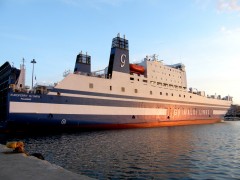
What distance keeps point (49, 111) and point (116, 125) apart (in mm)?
11463

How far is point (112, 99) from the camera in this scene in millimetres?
37750

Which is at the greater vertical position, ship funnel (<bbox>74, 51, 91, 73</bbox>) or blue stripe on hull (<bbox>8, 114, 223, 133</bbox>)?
ship funnel (<bbox>74, 51, 91, 73</bbox>)

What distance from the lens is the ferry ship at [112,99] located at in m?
30.3

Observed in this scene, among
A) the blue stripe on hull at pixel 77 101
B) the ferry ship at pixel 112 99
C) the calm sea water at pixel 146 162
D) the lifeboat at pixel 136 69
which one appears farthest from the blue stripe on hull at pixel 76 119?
the calm sea water at pixel 146 162

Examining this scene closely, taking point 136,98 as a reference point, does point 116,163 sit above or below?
below

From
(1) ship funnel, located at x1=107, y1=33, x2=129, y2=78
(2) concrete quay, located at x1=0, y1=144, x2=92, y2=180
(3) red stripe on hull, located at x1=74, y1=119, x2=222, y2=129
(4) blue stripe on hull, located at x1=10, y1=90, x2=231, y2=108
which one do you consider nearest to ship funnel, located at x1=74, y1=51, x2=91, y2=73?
(1) ship funnel, located at x1=107, y1=33, x2=129, y2=78

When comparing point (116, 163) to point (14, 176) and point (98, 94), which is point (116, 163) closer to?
point (14, 176)

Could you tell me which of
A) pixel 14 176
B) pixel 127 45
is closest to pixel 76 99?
pixel 127 45

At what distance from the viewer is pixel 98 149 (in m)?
19.2

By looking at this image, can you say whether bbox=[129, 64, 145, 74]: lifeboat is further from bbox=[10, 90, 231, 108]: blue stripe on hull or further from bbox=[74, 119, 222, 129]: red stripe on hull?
bbox=[74, 119, 222, 129]: red stripe on hull

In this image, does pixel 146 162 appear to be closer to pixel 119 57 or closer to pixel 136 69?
pixel 119 57

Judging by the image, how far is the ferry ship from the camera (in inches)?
1195

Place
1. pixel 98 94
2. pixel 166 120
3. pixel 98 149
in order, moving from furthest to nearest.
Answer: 1. pixel 166 120
2. pixel 98 94
3. pixel 98 149

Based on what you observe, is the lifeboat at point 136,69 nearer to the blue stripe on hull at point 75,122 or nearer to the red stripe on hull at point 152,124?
the blue stripe on hull at point 75,122
